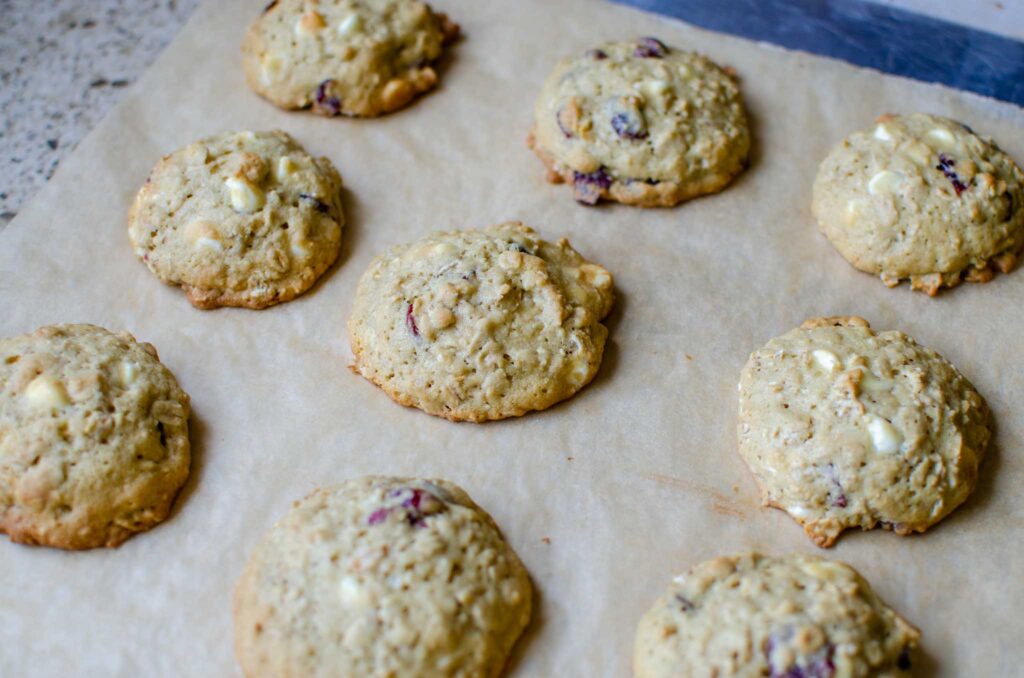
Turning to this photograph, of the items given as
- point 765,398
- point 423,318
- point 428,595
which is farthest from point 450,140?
point 428,595

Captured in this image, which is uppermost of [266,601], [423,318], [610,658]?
[423,318]

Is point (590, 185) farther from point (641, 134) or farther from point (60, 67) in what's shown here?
point (60, 67)

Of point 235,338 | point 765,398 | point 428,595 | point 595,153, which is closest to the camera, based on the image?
point 428,595

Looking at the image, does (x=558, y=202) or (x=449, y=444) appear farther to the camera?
(x=558, y=202)

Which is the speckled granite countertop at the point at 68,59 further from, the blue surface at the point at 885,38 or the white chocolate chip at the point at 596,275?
the white chocolate chip at the point at 596,275

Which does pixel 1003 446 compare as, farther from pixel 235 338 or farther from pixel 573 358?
pixel 235 338

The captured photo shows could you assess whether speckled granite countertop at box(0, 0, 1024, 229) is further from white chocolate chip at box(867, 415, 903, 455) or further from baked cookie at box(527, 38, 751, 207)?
white chocolate chip at box(867, 415, 903, 455)
